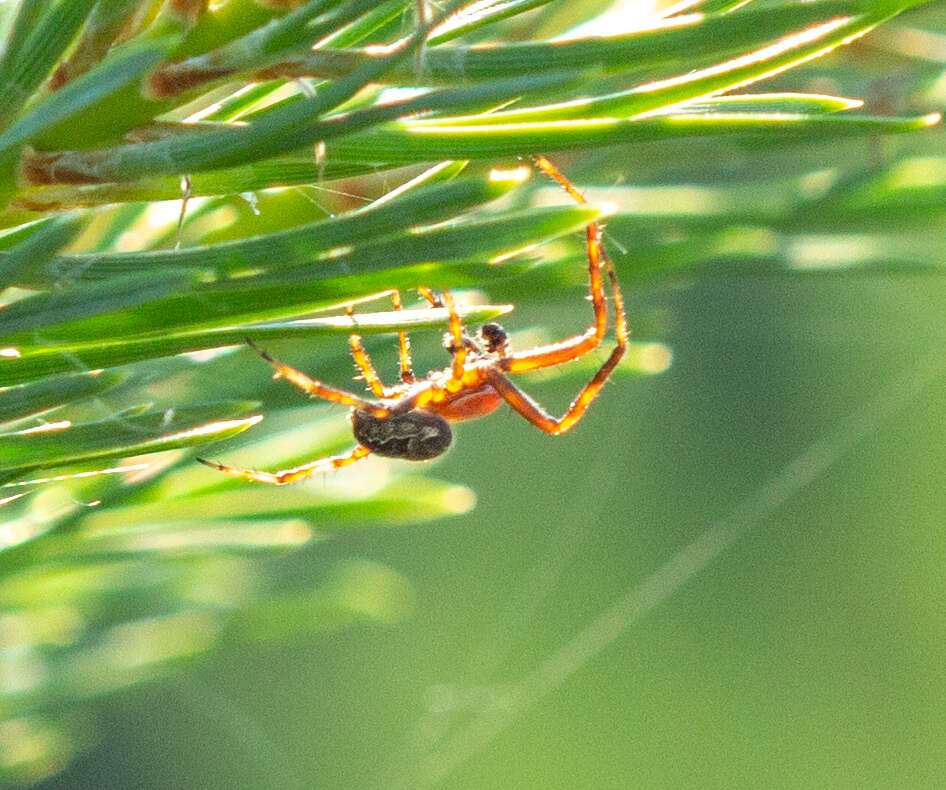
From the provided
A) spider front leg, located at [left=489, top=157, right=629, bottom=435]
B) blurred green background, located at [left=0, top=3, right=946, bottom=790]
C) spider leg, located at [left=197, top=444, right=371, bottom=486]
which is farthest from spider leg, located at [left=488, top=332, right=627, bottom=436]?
blurred green background, located at [left=0, top=3, right=946, bottom=790]

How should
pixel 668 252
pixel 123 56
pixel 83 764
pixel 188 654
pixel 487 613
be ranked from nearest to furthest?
pixel 123 56 → pixel 668 252 → pixel 188 654 → pixel 83 764 → pixel 487 613

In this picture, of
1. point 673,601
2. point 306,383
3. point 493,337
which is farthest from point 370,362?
point 673,601

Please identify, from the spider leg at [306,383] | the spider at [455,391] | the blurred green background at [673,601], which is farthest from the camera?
the blurred green background at [673,601]

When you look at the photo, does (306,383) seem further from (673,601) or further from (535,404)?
(673,601)

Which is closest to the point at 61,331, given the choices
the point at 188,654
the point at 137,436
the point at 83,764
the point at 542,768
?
the point at 137,436

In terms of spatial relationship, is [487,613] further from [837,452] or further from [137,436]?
[137,436]

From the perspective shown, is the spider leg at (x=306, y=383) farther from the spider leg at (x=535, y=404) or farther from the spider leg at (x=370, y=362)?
the spider leg at (x=535, y=404)

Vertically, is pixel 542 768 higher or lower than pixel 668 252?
lower

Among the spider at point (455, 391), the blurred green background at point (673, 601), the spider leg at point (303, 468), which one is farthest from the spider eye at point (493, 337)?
the blurred green background at point (673, 601)
